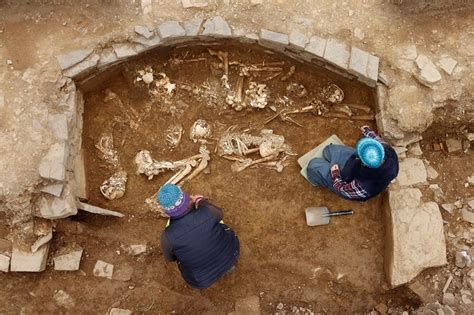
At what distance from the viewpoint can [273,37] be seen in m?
5.87

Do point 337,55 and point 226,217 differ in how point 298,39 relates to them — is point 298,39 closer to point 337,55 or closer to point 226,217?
point 337,55

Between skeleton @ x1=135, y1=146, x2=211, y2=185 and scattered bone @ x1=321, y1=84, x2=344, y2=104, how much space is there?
170cm

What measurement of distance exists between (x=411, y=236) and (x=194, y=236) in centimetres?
279

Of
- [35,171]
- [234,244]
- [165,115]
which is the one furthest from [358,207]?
[35,171]

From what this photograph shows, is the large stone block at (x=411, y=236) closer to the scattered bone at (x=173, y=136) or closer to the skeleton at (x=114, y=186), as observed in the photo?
the scattered bone at (x=173, y=136)

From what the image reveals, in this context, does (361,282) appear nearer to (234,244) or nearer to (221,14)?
(234,244)

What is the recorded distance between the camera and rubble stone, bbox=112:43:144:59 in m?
5.87

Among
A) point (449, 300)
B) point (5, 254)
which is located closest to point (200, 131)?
point (5, 254)

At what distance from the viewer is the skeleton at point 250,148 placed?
20.7 ft

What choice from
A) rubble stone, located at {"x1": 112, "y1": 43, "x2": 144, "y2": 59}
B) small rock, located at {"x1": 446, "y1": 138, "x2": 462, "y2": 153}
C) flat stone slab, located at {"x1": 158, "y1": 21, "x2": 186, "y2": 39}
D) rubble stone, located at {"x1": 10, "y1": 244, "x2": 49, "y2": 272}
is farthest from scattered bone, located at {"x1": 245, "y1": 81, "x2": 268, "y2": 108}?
rubble stone, located at {"x1": 10, "y1": 244, "x2": 49, "y2": 272}

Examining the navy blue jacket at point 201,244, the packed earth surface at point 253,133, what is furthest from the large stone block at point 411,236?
the navy blue jacket at point 201,244

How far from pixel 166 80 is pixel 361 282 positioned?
3.60 meters

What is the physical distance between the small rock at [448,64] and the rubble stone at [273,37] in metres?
1.88

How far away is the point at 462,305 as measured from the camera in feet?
19.6
